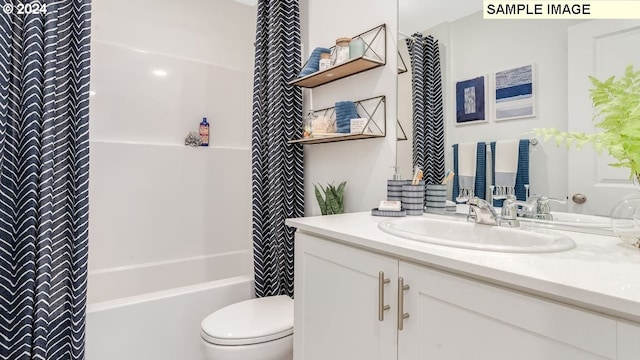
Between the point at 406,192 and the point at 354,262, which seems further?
the point at 406,192

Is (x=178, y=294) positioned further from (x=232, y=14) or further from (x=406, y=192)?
(x=232, y=14)

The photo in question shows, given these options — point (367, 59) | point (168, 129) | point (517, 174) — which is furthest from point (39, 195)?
point (517, 174)

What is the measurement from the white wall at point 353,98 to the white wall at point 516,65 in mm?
275

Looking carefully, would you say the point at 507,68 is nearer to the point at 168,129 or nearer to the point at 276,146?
the point at 276,146

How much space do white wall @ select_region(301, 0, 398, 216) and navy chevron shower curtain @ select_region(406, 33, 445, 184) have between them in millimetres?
105

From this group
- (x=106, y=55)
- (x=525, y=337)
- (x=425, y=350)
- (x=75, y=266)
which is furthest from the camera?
(x=106, y=55)

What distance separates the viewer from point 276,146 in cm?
191

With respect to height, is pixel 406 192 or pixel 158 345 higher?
pixel 406 192

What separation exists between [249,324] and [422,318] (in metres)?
0.88

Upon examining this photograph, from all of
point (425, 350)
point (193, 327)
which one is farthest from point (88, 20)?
point (425, 350)

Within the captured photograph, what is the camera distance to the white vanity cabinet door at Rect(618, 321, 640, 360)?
0.50m

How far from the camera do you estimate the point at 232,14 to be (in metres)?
2.80

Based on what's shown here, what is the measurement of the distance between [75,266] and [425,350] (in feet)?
4.65

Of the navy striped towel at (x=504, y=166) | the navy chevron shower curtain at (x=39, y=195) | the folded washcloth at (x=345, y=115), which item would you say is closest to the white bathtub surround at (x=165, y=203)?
the navy chevron shower curtain at (x=39, y=195)
